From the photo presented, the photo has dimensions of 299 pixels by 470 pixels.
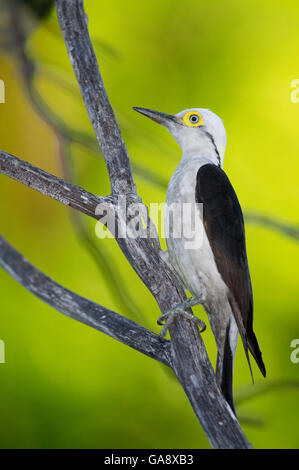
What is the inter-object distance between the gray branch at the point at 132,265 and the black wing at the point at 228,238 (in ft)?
0.50

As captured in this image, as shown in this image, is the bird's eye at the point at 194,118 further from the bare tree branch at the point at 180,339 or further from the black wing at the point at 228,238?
the bare tree branch at the point at 180,339

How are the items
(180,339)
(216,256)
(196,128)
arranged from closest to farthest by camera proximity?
(180,339) < (216,256) < (196,128)

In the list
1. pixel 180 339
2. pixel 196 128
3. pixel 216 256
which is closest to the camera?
pixel 180 339

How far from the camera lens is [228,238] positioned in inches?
51.3

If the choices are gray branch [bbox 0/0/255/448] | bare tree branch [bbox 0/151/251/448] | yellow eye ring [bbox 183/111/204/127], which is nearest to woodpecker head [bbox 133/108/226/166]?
yellow eye ring [bbox 183/111/204/127]

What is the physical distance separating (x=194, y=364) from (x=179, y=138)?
0.74 metres

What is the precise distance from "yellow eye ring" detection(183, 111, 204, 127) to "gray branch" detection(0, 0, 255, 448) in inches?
12.4

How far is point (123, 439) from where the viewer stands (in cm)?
171

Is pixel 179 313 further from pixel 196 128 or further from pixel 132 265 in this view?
pixel 196 128

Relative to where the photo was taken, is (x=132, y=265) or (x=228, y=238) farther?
(x=228, y=238)

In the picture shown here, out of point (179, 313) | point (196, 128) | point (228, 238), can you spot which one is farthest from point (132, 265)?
point (196, 128)

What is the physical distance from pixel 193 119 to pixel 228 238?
423 millimetres
